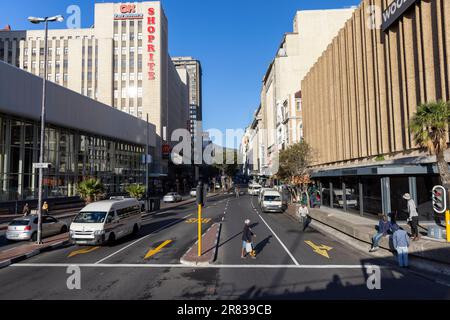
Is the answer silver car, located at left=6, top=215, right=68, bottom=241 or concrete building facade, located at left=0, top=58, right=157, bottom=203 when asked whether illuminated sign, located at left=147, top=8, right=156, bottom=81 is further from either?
silver car, located at left=6, top=215, right=68, bottom=241

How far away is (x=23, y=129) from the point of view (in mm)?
34906

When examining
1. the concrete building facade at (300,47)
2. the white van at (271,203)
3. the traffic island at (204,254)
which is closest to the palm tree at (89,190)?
the traffic island at (204,254)

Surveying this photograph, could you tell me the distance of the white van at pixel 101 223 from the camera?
50.0 feet

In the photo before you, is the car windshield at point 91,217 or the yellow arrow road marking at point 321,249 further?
the car windshield at point 91,217

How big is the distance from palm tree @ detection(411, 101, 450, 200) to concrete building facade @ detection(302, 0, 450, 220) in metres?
2.90

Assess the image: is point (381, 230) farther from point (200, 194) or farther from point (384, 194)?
point (384, 194)

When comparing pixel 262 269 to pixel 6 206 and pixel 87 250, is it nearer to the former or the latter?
pixel 87 250

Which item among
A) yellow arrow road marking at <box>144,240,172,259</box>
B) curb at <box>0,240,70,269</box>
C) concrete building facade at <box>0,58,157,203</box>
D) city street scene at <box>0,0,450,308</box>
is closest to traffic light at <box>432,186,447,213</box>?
city street scene at <box>0,0,450,308</box>

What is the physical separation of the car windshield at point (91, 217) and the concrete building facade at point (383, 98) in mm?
16455

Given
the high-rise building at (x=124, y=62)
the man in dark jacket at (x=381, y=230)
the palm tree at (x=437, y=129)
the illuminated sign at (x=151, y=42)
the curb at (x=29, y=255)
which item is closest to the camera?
the curb at (x=29, y=255)

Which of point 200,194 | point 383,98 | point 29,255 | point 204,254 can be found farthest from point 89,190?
point 383,98

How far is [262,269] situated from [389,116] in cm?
1764

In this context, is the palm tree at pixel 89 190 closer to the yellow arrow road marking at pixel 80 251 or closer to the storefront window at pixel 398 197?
the yellow arrow road marking at pixel 80 251
